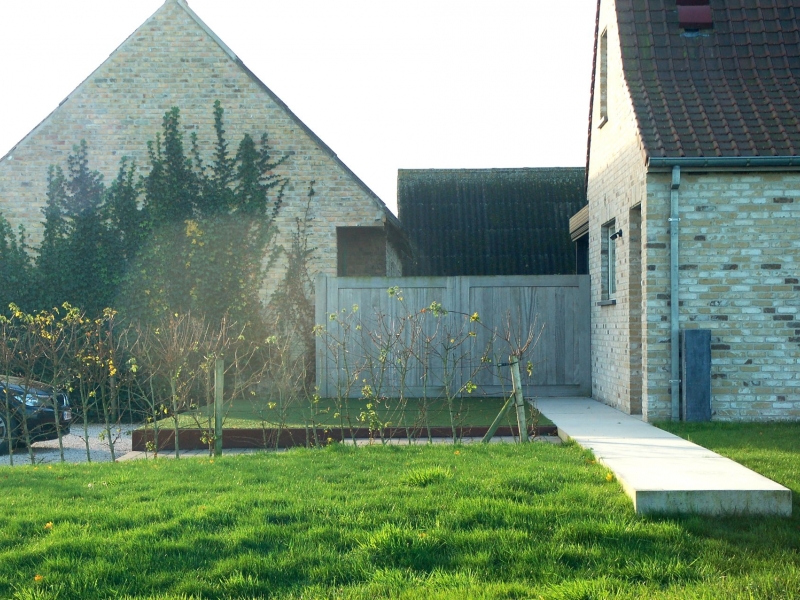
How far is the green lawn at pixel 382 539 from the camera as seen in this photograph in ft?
14.0

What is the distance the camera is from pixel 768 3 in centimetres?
1110

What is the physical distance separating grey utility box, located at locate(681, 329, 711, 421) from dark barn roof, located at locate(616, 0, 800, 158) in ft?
6.54

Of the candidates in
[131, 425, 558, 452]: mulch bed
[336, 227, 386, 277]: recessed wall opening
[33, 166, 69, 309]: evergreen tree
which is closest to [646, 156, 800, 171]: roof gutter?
[131, 425, 558, 452]: mulch bed

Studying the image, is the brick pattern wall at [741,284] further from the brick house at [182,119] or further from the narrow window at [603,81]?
the brick house at [182,119]

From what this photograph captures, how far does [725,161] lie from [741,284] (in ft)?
4.55

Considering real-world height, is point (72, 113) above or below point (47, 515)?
above

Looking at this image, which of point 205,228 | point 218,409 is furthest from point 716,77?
point 205,228

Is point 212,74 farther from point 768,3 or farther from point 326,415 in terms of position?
point 768,3

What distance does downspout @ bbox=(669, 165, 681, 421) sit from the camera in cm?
971

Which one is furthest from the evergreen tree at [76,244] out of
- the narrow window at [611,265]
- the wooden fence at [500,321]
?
the narrow window at [611,265]

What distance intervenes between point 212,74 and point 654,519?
12519 mm

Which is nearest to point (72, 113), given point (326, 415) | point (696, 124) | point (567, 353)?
point (326, 415)

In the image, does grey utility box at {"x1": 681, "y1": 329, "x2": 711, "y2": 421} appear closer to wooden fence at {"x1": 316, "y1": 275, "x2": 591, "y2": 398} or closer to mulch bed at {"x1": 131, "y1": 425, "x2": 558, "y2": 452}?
mulch bed at {"x1": 131, "y1": 425, "x2": 558, "y2": 452}

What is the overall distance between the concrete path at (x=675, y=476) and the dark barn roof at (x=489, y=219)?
13923mm
